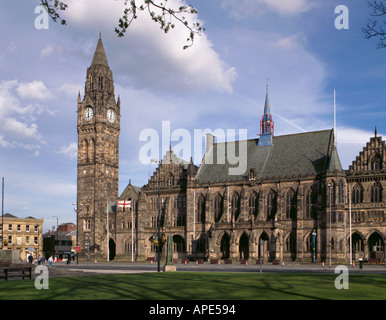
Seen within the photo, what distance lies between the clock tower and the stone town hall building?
0.19 metres

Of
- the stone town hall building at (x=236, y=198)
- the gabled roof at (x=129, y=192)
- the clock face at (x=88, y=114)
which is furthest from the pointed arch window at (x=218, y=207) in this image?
the clock face at (x=88, y=114)

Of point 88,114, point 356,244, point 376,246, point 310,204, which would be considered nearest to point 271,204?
point 310,204

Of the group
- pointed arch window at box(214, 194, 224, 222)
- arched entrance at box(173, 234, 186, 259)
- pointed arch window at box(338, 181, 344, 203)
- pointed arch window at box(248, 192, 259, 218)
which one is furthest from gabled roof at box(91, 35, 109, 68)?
pointed arch window at box(338, 181, 344, 203)

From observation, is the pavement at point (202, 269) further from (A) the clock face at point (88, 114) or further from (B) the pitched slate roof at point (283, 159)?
(A) the clock face at point (88, 114)

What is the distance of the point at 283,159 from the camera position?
78625 mm

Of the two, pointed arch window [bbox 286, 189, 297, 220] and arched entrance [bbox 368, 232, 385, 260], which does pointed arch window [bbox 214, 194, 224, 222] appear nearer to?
pointed arch window [bbox 286, 189, 297, 220]

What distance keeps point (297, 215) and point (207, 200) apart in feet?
50.7

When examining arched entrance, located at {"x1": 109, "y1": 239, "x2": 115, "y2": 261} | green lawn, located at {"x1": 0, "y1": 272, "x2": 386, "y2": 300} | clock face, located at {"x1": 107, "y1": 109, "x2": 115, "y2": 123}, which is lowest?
arched entrance, located at {"x1": 109, "y1": 239, "x2": 115, "y2": 261}

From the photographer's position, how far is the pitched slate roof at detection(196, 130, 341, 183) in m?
74.5

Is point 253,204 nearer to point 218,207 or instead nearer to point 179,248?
point 218,207

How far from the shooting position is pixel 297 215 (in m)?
71.6
